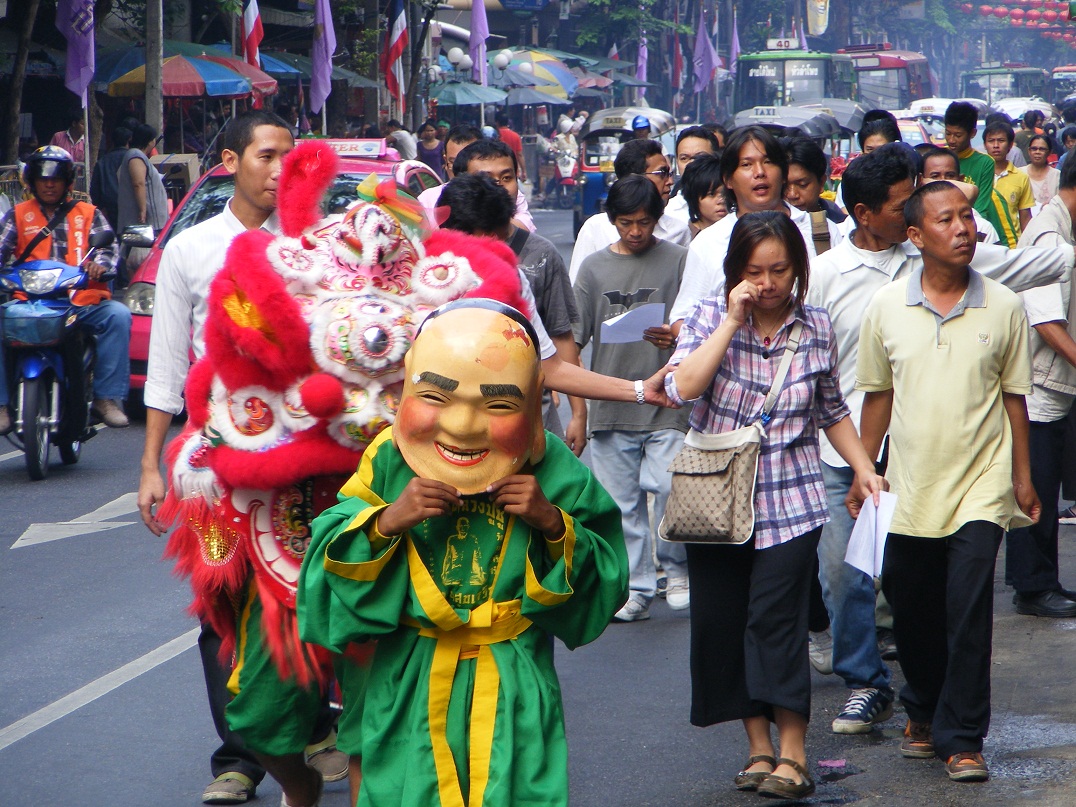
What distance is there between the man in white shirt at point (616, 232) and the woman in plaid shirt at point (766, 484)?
6.48ft

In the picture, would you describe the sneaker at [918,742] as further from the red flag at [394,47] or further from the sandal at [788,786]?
the red flag at [394,47]

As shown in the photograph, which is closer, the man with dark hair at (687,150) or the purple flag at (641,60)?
the man with dark hair at (687,150)

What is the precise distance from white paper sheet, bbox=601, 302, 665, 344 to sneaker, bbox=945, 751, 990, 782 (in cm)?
165

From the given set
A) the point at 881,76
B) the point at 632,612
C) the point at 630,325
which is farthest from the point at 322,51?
the point at 881,76

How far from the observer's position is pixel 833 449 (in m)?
4.67

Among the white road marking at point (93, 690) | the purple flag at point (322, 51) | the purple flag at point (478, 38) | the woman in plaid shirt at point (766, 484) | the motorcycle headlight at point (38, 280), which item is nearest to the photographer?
the woman in plaid shirt at point (766, 484)

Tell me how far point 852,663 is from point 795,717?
700 millimetres

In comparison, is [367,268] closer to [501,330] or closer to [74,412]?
[501,330]

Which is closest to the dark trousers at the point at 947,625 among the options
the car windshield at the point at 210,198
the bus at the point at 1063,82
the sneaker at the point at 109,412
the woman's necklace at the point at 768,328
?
the woman's necklace at the point at 768,328

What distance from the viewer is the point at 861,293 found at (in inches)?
188

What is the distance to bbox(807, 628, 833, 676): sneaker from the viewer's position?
5.28m

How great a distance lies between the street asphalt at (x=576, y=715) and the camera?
418 cm

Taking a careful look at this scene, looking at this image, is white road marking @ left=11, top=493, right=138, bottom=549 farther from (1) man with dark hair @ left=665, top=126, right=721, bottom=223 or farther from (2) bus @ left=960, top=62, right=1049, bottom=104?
(2) bus @ left=960, top=62, right=1049, bottom=104

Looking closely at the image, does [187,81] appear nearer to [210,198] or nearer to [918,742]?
[210,198]
